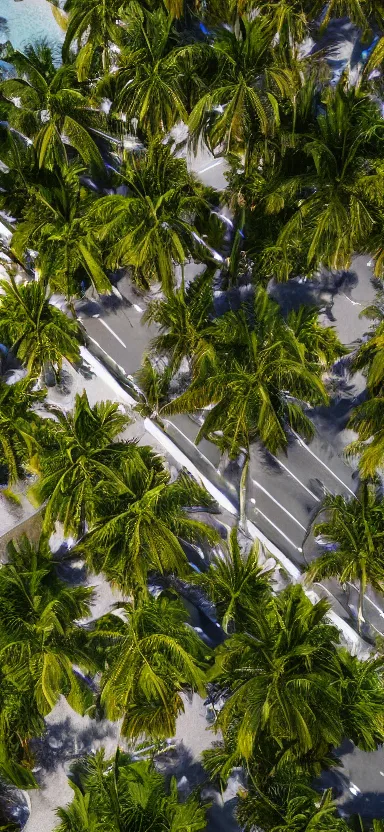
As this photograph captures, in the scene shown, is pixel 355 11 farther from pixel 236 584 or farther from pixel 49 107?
pixel 236 584

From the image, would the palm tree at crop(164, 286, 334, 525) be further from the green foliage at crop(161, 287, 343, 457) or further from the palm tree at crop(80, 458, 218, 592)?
the palm tree at crop(80, 458, 218, 592)

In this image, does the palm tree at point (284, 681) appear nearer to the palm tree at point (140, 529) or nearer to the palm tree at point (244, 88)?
the palm tree at point (140, 529)

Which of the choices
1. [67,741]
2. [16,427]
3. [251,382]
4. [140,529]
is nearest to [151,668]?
[140,529]

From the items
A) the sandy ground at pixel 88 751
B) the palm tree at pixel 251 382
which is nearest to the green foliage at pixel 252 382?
the palm tree at pixel 251 382

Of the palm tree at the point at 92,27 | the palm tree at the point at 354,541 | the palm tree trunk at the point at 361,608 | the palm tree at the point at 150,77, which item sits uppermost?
the palm tree at the point at 92,27

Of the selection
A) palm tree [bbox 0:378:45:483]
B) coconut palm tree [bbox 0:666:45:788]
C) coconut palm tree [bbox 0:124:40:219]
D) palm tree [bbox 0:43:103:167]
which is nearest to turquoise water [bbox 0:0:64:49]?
palm tree [bbox 0:43:103:167]

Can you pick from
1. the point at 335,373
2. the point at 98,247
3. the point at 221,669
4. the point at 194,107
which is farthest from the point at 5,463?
the point at 194,107
